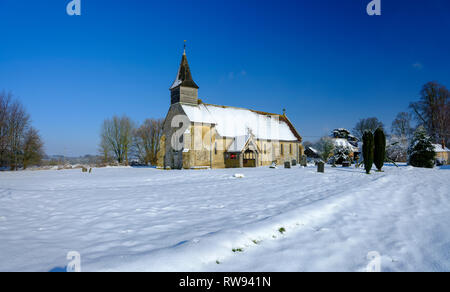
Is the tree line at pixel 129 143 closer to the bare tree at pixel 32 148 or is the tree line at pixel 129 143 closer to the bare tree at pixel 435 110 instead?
the bare tree at pixel 32 148

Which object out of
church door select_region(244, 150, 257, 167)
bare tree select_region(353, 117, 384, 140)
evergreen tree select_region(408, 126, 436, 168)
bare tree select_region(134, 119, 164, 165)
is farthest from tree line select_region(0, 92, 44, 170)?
bare tree select_region(353, 117, 384, 140)

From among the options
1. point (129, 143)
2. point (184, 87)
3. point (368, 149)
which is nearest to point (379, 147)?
point (368, 149)

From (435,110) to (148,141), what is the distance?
54022mm

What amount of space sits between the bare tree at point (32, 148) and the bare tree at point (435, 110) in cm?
6026

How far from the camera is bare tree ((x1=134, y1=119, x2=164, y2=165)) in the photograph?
4822 centimetres

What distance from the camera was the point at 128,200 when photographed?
8.36m

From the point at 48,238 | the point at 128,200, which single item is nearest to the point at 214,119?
the point at 128,200

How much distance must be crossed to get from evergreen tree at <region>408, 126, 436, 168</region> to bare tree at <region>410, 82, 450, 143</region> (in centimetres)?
1460

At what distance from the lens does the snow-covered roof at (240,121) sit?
3173cm

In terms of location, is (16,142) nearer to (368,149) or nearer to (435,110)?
(368,149)

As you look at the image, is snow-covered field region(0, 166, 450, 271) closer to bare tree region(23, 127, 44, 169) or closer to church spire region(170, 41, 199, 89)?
church spire region(170, 41, 199, 89)

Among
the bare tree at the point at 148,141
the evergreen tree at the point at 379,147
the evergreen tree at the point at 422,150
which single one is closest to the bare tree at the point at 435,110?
the evergreen tree at the point at 422,150
